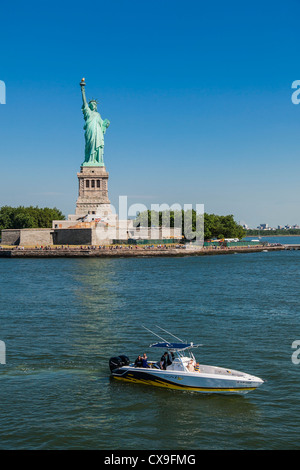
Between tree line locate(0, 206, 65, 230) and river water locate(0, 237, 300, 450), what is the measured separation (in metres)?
74.9

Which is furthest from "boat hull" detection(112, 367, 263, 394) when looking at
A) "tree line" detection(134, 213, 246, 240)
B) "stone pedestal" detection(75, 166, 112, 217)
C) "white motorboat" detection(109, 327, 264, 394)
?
"tree line" detection(134, 213, 246, 240)

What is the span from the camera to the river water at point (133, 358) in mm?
15859

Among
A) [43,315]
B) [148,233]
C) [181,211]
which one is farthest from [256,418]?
[181,211]

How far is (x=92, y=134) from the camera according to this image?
106125 millimetres

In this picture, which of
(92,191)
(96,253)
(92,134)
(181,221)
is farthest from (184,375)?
(181,221)

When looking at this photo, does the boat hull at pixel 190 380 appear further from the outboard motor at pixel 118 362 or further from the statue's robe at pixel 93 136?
the statue's robe at pixel 93 136

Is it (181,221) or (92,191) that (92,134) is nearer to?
(92,191)

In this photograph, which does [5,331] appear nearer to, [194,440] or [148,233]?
[194,440]

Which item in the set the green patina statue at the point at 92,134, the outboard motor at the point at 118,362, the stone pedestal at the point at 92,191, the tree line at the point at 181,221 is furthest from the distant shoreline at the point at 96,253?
the outboard motor at the point at 118,362

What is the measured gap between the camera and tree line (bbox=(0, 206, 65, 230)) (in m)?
119

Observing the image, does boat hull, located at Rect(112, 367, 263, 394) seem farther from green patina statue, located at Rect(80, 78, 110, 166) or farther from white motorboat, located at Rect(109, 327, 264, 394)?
green patina statue, located at Rect(80, 78, 110, 166)

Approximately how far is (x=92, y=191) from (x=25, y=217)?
23.2 metres

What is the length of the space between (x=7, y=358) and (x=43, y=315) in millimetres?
9986

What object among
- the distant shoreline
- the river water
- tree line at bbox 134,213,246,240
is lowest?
the river water
